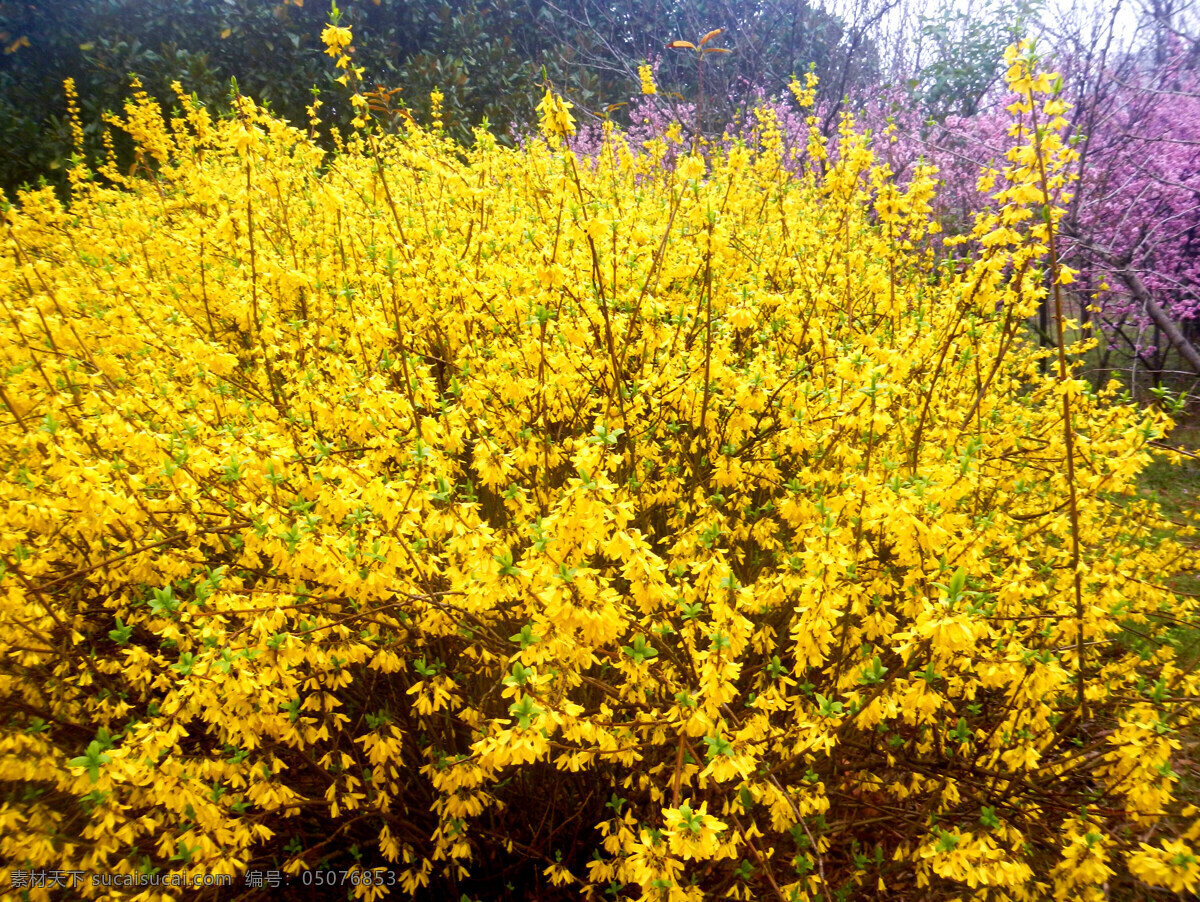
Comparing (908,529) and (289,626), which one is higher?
(908,529)

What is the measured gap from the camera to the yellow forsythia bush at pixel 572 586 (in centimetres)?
194

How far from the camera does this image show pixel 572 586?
1784 millimetres

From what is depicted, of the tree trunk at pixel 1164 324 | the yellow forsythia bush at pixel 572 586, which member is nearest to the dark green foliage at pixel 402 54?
the tree trunk at pixel 1164 324

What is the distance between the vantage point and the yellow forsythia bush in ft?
6.37

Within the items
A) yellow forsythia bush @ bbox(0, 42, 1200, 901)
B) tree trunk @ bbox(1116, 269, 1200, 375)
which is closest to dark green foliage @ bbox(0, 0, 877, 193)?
tree trunk @ bbox(1116, 269, 1200, 375)

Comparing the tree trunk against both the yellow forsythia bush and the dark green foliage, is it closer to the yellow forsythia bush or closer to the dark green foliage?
the yellow forsythia bush

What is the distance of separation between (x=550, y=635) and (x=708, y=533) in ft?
2.27

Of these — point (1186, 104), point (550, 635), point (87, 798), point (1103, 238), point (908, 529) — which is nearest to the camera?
point (87, 798)

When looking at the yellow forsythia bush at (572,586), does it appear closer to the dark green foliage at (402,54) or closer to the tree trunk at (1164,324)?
the tree trunk at (1164,324)

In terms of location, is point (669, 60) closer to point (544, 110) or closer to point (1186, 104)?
point (1186, 104)

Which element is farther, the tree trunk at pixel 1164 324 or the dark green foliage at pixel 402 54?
the dark green foliage at pixel 402 54

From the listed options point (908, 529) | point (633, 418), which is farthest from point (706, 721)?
point (633, 418)

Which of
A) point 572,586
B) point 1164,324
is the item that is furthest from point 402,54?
point 572,586

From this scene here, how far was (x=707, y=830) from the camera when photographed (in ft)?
5.47
